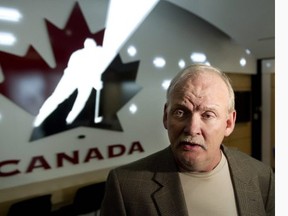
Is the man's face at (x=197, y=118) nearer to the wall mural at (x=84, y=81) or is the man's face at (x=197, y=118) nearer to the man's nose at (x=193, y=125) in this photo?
the man's nose at (x=193, y=125)

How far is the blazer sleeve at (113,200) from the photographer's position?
73cm

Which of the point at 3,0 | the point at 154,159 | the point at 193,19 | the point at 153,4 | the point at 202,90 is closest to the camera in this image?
the point at 202,90

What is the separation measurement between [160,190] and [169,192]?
2 cm

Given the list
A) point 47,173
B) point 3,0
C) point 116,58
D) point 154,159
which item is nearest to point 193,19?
point 116,58

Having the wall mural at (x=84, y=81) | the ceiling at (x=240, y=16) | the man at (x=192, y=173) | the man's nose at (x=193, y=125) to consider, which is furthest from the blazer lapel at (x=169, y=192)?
the ceiling at (x=240, y=16)

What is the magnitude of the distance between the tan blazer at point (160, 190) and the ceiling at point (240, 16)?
2620mm

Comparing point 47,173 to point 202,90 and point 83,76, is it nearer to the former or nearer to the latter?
point 83,76

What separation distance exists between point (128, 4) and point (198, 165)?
2.84 m

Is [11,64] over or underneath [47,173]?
over

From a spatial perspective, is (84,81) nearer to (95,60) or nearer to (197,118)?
(95,60)

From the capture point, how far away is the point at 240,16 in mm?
3393

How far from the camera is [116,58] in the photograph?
3.14m

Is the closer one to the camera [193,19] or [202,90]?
[202,90]

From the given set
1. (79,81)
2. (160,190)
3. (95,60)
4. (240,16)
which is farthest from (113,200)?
(240,16)
